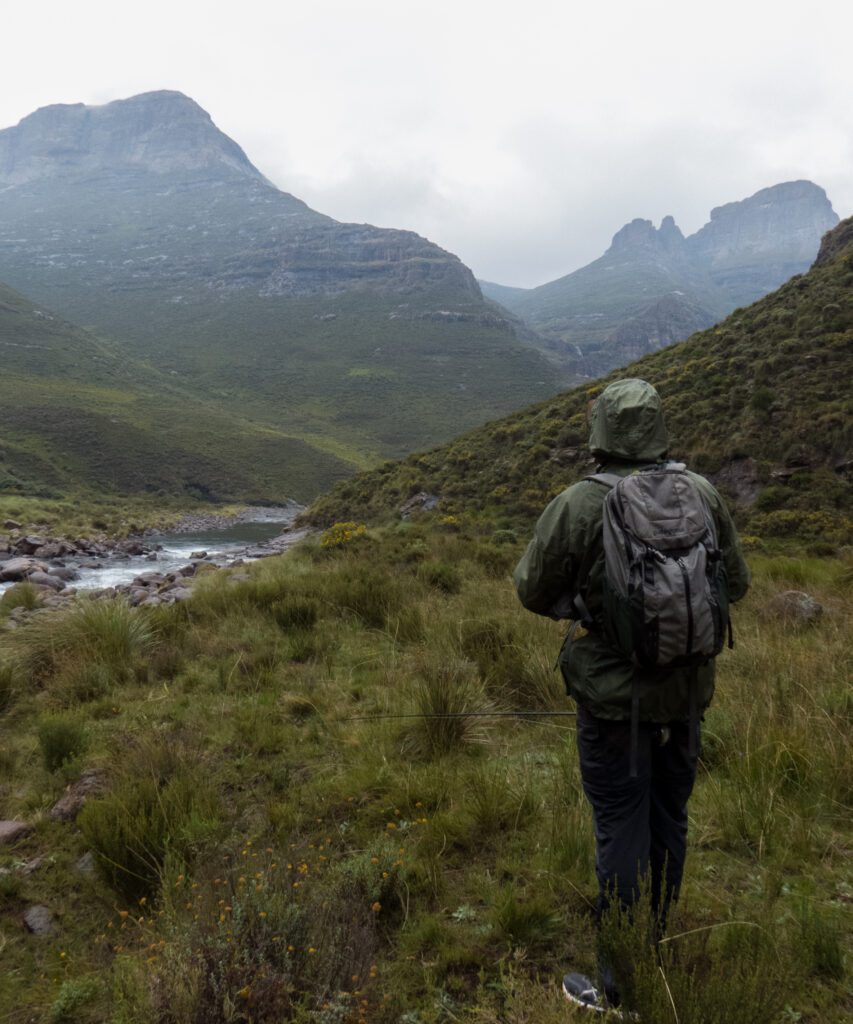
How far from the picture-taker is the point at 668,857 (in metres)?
2.12

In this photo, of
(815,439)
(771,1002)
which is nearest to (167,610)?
(771,1002)

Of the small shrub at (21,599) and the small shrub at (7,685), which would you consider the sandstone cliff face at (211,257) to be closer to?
the small shrub at (21,599)

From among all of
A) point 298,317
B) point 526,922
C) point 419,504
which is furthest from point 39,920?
point 298,317

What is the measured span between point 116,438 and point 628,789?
6132 cm

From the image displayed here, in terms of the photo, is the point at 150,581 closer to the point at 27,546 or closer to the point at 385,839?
the point at 27,546

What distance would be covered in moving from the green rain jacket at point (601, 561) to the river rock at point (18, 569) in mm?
16750

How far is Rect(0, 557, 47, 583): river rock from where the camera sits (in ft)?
51.4

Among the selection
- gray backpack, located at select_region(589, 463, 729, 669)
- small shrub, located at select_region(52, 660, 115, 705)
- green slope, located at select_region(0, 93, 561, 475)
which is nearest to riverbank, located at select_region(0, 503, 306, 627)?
small shrub, located at select_region(52, 660, 115, 705)

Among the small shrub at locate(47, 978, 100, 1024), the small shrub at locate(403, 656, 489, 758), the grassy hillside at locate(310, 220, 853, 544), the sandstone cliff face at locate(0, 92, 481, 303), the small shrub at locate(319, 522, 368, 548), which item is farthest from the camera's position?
the sandstone cliff face at locate(0, 92, 481, 303)

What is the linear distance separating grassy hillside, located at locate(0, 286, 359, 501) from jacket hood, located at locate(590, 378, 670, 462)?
46.3 m

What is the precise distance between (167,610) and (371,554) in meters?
4.55

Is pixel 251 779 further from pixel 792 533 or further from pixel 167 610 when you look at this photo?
pixel 792 533

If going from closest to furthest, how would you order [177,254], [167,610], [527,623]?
1. [527,623]
2. [167,610]
3. [177,254]

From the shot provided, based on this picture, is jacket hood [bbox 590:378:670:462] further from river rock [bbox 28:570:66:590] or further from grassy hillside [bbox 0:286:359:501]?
grassy hillside [bbox 0:286:359:501]
